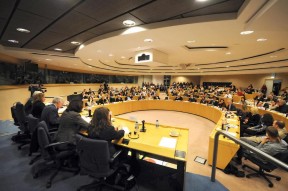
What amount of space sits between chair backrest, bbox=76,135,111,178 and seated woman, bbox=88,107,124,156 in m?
0.20

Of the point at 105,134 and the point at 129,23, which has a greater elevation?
the point at 129,23

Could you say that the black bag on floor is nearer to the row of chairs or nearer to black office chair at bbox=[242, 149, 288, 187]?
the row of chairs

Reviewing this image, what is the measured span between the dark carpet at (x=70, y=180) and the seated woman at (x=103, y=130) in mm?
939

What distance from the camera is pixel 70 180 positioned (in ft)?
8.11

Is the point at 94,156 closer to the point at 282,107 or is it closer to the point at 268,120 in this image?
the point at 268,120

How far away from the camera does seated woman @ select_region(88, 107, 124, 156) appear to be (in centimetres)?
206

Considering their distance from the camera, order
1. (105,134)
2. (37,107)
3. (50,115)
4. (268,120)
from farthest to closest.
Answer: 1. (268,120)
2. (37,107)
3. (50,115)
4. (105,134)

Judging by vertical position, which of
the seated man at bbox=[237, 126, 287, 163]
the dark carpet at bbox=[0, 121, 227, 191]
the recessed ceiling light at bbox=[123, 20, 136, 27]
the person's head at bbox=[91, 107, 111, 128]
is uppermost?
the recessed ceiling light at bbox=[123, 20, 136, 27]

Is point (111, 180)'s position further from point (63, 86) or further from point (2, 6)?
point (63, 86)

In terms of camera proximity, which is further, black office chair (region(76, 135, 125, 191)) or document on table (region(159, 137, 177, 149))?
document on table (region(159, 137, 177, 149))

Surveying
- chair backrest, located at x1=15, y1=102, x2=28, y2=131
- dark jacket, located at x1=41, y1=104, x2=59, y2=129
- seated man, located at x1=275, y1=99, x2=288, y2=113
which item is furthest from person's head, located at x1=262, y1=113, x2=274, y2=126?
chair backrest, located at x1=15, y1=102, x2=28, y2=131

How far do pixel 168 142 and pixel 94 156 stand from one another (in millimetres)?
1131

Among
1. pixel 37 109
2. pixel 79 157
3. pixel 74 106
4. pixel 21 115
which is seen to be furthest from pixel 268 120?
pixel 21 115

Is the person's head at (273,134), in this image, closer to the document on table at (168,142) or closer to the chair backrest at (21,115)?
the document on table at (168,142)
